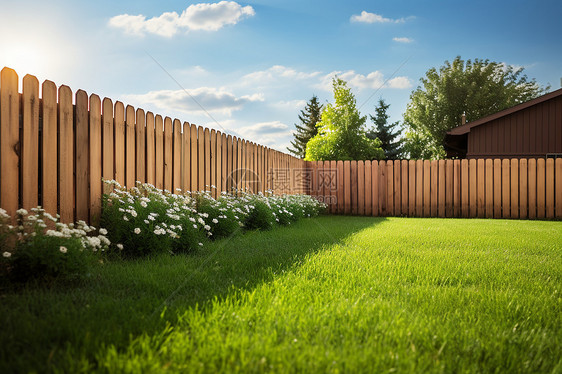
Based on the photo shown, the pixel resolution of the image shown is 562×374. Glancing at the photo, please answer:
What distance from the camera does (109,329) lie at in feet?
6.29

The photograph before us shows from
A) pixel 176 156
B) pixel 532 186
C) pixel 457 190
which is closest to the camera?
pixel 176 156

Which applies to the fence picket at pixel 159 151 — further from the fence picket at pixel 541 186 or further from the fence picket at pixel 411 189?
the fence picket at pixel 541 186

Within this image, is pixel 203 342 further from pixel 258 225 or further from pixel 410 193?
pixel 410 193

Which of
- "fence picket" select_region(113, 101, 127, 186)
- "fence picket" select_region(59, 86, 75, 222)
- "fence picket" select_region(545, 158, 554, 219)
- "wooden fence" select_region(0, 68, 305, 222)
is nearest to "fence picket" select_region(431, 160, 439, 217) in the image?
"fence picket" select_region(545, 158, 554, 219)

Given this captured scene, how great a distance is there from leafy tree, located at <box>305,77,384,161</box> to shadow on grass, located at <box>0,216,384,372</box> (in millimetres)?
19484

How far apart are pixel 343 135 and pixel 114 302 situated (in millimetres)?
21779

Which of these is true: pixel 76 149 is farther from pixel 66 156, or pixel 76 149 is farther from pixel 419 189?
pixel 419 189

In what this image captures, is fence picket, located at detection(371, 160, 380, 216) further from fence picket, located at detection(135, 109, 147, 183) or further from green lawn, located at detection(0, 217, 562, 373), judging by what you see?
fence picket, located at detection(135, 109, 147, 183)

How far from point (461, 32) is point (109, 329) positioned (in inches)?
562

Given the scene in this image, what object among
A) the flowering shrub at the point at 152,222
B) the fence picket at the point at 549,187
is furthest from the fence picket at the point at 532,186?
the flowering shrub at the point at 152,222

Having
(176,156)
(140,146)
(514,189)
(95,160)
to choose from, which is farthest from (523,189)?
(95,160)

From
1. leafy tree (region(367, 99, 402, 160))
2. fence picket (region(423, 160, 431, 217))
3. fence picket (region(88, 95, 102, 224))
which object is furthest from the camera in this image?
leafy tree (region(367, 99, 402, 160))

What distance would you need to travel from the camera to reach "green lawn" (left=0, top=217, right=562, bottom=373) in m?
1.67

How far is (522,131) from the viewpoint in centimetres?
1492
